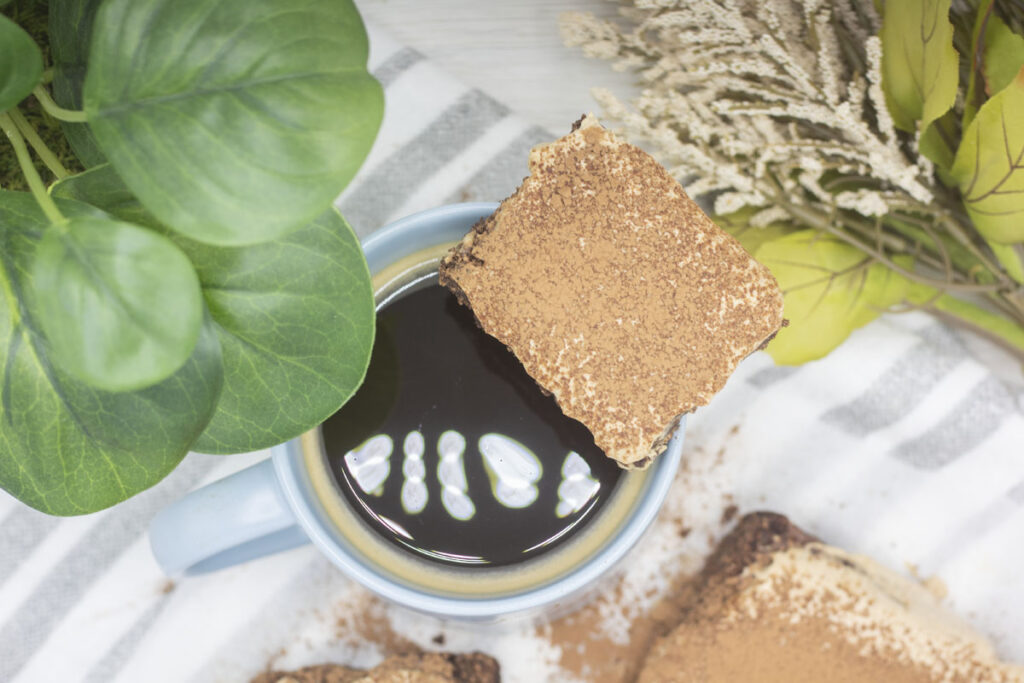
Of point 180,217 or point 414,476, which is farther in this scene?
point 414,476

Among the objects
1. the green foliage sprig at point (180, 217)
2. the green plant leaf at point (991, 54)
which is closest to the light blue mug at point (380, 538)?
the green foliage sprig at point (180, 217)

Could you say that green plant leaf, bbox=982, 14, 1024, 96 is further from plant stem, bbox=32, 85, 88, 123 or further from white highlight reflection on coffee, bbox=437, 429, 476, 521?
plant stem, bbox=32, 85, 88, 123

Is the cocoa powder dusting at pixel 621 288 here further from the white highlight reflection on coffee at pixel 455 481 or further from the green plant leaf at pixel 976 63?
the green plant leaf at pixel 976 63

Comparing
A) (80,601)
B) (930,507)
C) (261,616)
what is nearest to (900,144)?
(930,507)

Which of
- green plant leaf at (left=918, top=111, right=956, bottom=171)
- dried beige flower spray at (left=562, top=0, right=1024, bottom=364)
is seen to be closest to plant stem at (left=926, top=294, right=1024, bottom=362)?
dried beige flower spray at (left=562, top=0, right=1024, bottom=364)

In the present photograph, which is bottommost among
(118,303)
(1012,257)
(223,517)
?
(223,517)

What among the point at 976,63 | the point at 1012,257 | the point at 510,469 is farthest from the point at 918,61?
the point at 510,469

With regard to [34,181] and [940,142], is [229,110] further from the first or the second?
[940,142]

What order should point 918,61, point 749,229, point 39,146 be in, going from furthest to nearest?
point 749,229
point 918,61
point 39,146
